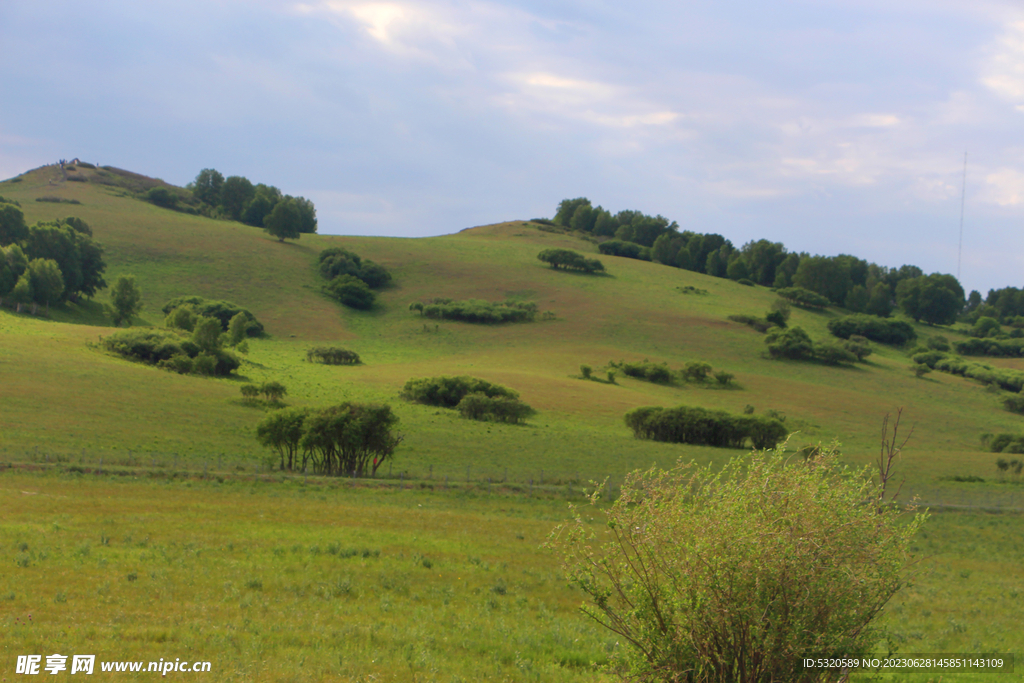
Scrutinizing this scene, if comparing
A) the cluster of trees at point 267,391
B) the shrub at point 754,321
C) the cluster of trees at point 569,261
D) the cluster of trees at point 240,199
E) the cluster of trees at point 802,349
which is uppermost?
the cluster of trees at point 240,199

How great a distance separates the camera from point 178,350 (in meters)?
65.4

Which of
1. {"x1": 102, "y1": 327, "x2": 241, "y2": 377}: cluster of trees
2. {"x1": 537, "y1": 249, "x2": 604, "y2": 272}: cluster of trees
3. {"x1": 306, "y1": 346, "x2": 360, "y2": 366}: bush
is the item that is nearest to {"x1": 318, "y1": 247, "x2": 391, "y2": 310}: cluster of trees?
{"x1": 306, "y1": 346, "x2": 360, "y2": 366}: bush

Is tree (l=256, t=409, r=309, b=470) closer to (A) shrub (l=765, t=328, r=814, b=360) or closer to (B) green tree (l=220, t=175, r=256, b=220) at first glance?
(A) shrub (l=765, t=328, r=814, b=360)

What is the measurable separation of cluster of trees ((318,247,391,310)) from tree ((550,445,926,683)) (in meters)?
109

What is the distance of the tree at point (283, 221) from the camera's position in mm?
139375

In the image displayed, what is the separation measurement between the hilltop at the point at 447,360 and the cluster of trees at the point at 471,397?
2.31m

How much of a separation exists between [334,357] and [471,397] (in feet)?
87.8

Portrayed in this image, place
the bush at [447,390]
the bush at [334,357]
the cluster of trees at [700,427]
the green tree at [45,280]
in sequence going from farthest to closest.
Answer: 1. the green tree at [45,280]
2. the bush at [334,357]
3. the bush at [447,390]
4. the cluster of trees at [700,427]

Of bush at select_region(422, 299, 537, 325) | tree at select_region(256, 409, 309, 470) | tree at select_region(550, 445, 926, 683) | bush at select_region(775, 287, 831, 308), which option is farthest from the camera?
bush at select_region(775, 287, 831, 308)

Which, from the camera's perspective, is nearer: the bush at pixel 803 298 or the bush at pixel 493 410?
the bush at pixel 493 410

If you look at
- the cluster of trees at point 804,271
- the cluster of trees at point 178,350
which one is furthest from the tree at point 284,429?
the cluster of trees at point 804,271

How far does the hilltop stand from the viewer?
45.8 metres

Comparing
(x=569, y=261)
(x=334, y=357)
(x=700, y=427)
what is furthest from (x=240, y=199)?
(x=700, y=427)

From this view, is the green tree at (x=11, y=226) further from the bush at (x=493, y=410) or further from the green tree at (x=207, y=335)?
the bush at (x=493, y=410)
